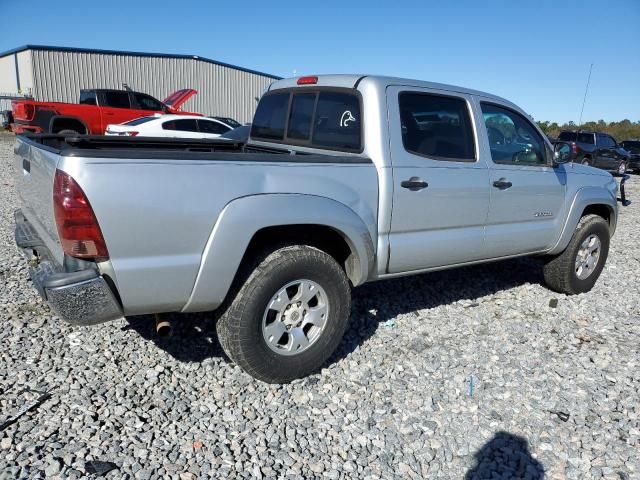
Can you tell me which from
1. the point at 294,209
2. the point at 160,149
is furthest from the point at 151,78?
the point at 294,209

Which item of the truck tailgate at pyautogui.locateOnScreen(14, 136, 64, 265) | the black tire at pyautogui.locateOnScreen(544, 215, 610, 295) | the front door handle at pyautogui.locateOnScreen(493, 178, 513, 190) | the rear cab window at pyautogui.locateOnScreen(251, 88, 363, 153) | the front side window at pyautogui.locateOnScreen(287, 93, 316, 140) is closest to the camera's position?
the truck tailgate at pyautogui.locateOnScreen(14, 136, 64, 265)

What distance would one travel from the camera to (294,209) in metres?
2.88

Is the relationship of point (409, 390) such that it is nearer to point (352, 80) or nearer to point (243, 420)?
point (243, 420)

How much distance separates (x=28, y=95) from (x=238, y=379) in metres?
27.2

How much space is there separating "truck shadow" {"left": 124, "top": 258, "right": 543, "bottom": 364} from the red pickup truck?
10.7 metres

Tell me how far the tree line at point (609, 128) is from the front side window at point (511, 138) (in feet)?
127

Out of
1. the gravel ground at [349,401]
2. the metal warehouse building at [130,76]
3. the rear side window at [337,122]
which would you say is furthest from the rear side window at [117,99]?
the rear side window at [337,122]

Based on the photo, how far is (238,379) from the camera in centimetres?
321

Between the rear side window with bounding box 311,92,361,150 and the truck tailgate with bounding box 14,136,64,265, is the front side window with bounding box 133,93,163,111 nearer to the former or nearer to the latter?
the truck tailgate with bounding box 14,136,64,265

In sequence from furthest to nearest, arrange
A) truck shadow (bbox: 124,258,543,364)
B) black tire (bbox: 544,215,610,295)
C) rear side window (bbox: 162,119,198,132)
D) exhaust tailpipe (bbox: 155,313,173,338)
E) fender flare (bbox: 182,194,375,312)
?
rear side window (bbox: 162,119,198,132)
black tire (bbox: 544,215,610,295)
truck shadow (bbox: 124,258,543,364)
exhaust tailpipe (bbox: 155,313,173,338)
fender flare (bbox: 182,194,375,312)

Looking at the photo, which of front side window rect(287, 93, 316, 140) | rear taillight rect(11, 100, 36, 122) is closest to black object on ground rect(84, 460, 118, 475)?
front side window rect(287, 93, 316, 140)

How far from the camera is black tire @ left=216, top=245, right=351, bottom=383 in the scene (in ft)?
9.45

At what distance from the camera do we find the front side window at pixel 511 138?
406 cm

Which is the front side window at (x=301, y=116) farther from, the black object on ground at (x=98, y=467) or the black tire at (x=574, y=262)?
the black tire at (x=574, y=262)
